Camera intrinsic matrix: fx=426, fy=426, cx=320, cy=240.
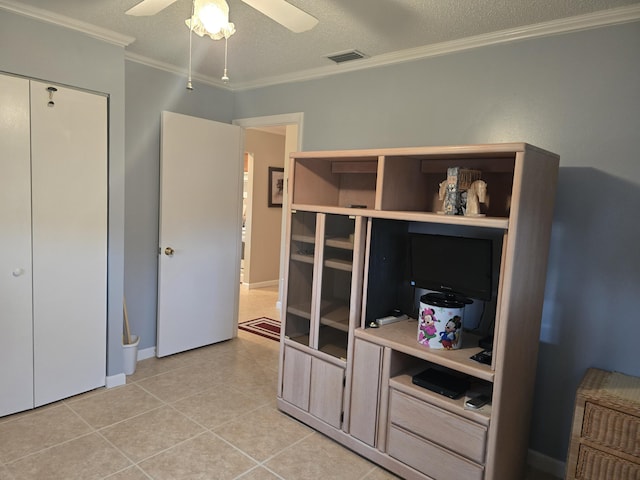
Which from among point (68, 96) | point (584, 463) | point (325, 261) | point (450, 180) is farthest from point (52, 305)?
point (584, 463)

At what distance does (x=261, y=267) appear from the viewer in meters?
6.52

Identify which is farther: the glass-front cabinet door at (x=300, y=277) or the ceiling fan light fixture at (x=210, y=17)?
the glass-front cabinet door at (x=300, y=277)

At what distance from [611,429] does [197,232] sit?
317cm

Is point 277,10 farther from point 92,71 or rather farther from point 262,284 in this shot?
point 262,284

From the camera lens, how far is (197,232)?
3.78m

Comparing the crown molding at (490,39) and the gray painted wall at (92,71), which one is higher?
the crown molding at (490,39)

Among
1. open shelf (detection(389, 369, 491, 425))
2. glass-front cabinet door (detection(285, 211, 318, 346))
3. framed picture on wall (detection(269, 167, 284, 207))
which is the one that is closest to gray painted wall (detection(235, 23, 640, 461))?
open shelf (detection(389, 369, 491, 425))

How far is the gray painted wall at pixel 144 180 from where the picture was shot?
340 centimetres

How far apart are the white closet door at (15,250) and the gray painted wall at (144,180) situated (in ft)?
2.87

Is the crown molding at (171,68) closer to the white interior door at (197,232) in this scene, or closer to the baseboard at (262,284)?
the white interior door at (197,232)

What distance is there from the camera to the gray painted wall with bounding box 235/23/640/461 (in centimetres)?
217

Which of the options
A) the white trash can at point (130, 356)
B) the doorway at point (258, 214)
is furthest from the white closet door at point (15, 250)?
the doorway at point (258, 214)

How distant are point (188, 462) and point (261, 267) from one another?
14.0 ft

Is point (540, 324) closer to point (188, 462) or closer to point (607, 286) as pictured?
point (607, 286)
